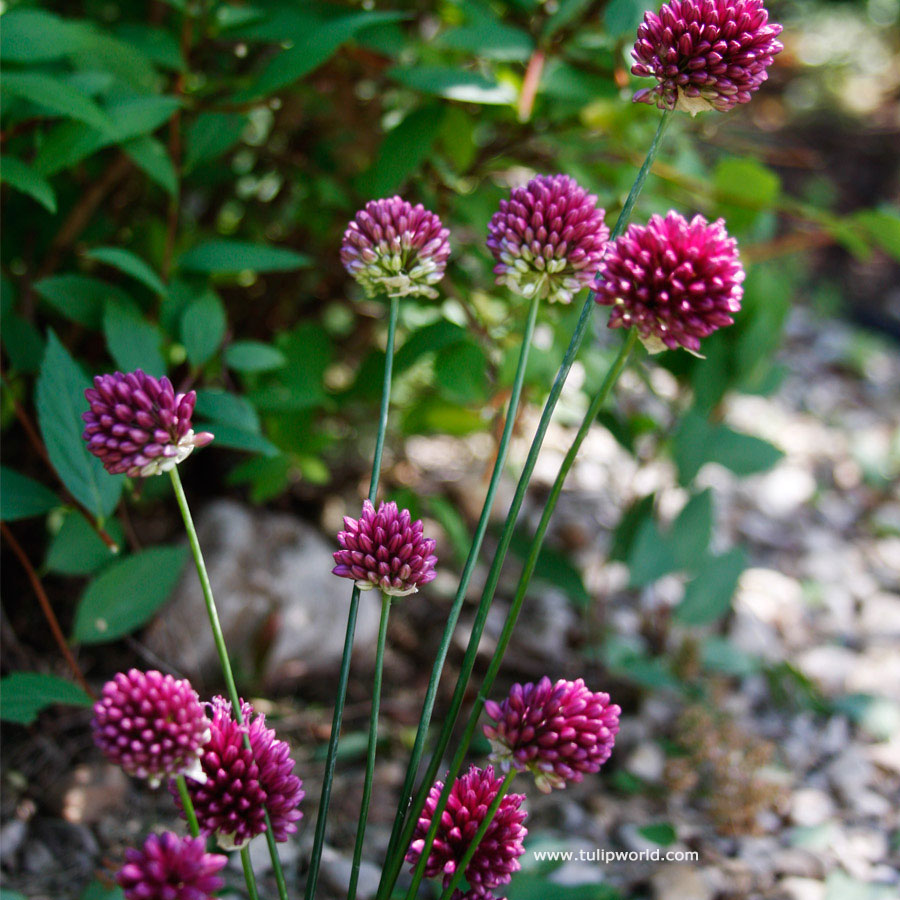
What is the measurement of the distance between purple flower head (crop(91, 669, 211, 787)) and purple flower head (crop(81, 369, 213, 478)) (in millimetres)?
115

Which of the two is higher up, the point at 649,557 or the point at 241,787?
the point at 241,787

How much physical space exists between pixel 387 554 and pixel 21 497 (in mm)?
437

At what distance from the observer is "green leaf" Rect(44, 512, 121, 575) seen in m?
0.89

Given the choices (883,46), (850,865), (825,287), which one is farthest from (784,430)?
(883,46)

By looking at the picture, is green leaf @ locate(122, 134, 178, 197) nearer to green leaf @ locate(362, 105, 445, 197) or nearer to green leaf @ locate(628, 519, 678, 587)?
green leaf @ locate(362, 105, 445, 197)

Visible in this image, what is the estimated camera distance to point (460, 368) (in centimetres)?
104

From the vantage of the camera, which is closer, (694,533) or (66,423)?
(66,423)

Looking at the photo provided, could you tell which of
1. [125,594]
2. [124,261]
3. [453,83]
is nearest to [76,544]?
[125,594]

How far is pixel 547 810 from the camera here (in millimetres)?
1137

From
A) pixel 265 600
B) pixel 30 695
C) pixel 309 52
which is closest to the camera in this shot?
pixel 30 695

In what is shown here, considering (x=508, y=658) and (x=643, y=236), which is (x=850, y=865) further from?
(x=643, y=236)

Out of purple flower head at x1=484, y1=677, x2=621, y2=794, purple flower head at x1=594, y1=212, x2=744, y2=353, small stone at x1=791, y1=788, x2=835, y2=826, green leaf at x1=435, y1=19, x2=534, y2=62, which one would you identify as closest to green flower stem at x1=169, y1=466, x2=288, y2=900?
purple flower head at x1=484, y1=677, x2=621, y2=794

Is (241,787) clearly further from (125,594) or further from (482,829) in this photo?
(125,594)

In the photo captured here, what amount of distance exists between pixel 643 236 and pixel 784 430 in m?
2.03
